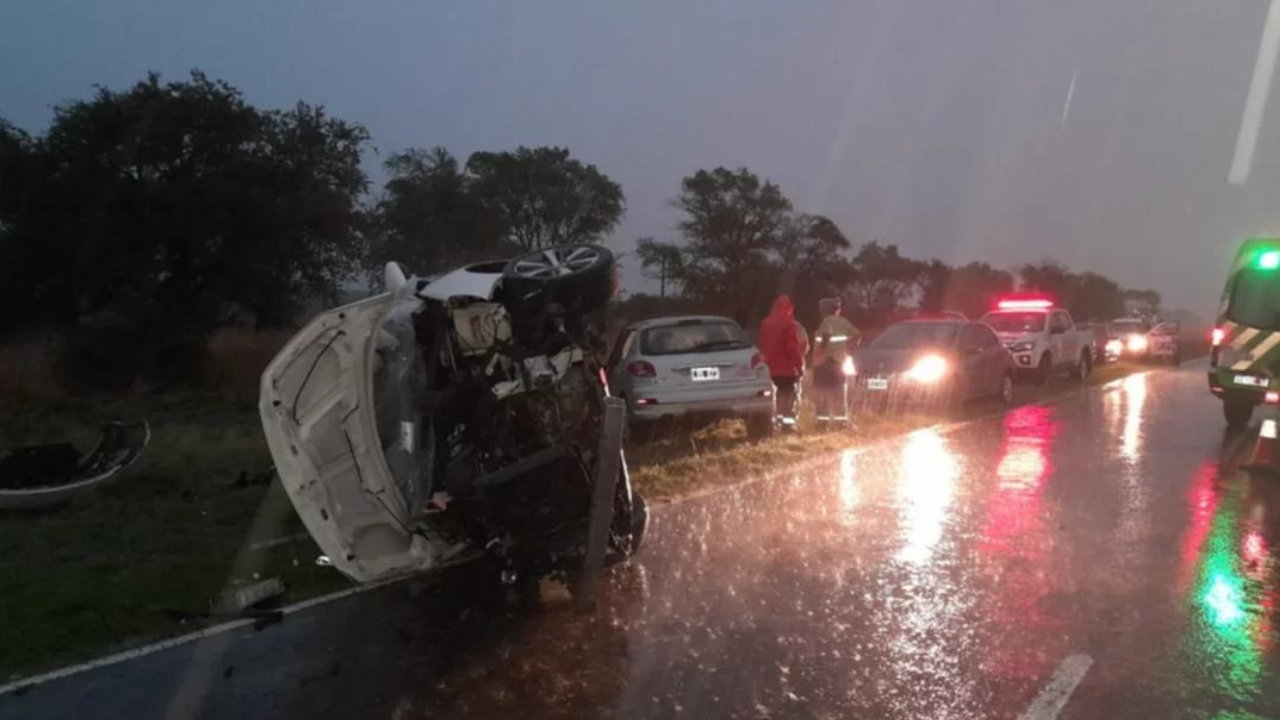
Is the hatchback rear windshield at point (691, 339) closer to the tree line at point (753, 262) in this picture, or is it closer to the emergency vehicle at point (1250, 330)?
the emergency vehicle at point (1250, 330)

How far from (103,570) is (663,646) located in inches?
164

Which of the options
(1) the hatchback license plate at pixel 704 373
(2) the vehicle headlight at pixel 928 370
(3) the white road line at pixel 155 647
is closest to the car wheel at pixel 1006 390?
(2) the vehicle headlight at pixel 928 370

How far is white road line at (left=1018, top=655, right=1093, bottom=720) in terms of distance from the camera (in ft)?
15.9

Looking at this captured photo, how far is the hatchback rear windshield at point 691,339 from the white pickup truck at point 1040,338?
11292 mm

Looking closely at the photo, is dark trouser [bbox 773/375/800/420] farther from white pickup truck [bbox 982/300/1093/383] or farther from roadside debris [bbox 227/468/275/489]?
white pickup truck [bbox 982/300/1093/383]

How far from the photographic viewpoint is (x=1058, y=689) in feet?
16.9

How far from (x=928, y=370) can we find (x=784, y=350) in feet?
14.5

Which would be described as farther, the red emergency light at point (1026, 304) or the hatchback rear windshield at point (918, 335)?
the red emergency light at point (1026, 304)

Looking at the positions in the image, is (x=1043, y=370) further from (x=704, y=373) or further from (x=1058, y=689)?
(x=1058, y=689)

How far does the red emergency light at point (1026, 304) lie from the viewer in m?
25.6

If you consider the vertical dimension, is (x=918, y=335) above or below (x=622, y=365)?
above

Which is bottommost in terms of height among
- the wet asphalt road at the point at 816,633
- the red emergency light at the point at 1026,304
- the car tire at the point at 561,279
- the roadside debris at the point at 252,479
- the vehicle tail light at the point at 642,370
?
the roadside debris at the point at 252,479

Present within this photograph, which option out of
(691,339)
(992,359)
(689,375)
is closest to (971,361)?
(992,359)

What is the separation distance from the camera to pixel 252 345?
29188 mm
